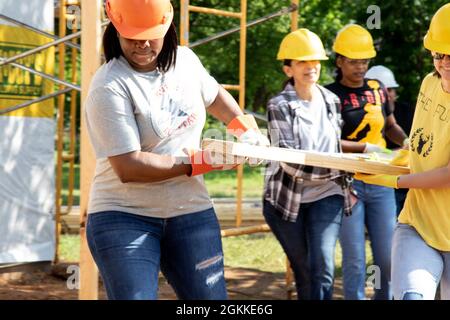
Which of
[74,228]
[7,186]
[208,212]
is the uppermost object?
[208,212]

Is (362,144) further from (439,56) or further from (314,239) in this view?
(439,56)

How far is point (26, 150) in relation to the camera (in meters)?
8.54

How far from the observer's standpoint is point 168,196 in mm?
3844

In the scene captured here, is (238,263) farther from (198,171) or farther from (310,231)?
(198,171)

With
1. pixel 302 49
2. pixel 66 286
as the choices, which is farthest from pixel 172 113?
pixel 66 286

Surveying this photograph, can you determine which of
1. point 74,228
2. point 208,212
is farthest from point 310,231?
point 74,228

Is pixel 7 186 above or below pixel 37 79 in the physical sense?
below

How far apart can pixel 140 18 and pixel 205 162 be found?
1.98 feet

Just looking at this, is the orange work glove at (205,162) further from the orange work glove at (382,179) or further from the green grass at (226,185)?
the green grass at (226,185)

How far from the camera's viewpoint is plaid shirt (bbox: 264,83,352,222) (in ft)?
18.7

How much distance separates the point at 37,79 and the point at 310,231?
12.0 feet

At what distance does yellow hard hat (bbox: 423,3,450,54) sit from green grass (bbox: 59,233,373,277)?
17.3 ft

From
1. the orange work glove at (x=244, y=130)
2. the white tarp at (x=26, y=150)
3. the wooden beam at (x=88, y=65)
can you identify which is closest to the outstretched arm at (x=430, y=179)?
the orange work glove at (x=244, y=130)

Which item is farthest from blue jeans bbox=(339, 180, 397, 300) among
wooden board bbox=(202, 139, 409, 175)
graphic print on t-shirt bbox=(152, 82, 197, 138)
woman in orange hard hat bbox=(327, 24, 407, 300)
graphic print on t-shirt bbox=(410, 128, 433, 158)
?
graphic print on t-shirt bbox=(152, 82, 197, 138)
